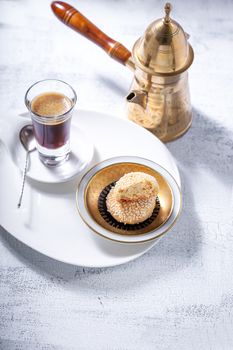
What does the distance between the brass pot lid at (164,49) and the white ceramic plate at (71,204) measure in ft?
0.47

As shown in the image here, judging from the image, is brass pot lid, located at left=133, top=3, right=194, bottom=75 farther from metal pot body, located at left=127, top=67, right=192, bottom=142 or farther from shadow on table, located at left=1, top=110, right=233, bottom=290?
shadow on table, located at left=1, top=110, right=233, bottom=290

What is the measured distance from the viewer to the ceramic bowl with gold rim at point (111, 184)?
933mm

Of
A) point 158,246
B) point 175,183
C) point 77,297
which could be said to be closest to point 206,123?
point 175,183

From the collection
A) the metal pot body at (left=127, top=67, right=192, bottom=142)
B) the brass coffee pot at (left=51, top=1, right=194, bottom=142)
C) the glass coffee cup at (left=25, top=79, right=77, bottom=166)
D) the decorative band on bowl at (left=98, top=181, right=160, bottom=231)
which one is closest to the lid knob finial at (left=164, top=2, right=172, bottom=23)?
the brass coffee pot at (left=51, top=1, right=194, bottom=142)

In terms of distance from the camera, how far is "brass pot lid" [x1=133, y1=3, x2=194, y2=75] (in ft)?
3.25

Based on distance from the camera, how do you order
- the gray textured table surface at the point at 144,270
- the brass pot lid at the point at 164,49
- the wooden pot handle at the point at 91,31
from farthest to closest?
the wooden pot handle at the point at 91,31
the brass pot lid at the point at 164,49
the gray textured table surface at the point at 144,270

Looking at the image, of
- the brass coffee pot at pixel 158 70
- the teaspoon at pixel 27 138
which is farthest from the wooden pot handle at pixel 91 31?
the teaspoon at pixel 27 138

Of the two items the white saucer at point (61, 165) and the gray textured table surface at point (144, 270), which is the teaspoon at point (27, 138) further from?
the gray textured table surface at point (144, 270)

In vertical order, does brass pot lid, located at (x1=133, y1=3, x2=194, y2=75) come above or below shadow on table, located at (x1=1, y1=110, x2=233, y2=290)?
above

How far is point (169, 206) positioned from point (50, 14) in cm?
67

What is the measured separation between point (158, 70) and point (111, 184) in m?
0.23

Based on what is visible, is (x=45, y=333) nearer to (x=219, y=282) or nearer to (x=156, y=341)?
(x=156, y=341)

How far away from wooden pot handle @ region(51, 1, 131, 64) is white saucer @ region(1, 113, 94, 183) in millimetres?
184

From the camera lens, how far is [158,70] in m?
1.02
